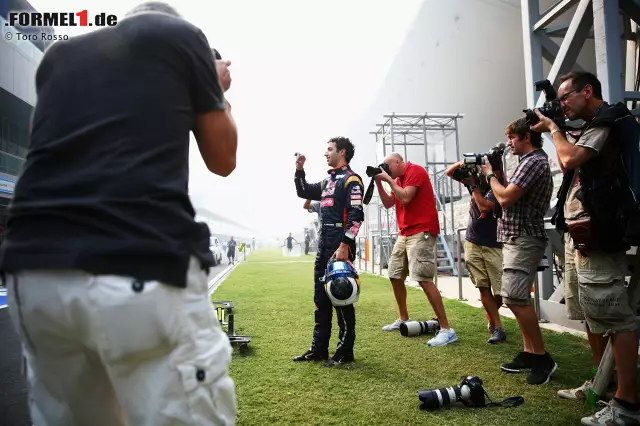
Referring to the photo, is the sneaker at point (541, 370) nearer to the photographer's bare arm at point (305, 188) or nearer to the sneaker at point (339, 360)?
the sneaker at point (339, 360)

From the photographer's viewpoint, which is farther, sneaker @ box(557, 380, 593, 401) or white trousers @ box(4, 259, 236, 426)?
sneaker @ box(557, 380, 593, 401)

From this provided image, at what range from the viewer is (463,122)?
2023 cm

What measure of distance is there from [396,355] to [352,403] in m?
1.28

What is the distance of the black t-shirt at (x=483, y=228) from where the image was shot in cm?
462

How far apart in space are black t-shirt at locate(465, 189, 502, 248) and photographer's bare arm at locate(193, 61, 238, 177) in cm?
387

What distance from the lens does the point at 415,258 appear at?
14.8 feet

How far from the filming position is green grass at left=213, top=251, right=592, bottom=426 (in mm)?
2557

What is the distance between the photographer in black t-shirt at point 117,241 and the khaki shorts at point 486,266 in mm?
4039

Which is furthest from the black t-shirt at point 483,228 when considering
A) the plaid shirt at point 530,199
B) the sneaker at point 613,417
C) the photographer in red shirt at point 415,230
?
the sneaker at point 613,417

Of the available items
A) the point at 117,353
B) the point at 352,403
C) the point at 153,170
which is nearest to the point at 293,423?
the point at 352,403

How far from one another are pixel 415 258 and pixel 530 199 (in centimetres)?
145

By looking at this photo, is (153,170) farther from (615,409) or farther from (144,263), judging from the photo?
(615,409)

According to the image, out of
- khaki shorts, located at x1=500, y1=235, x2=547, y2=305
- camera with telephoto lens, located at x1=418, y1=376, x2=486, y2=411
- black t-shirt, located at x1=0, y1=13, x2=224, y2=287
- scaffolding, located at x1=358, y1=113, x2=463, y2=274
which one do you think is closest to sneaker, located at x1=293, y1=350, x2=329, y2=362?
camera with telephoto lens, located at x1=418, y1=376, x2=486, y2=411

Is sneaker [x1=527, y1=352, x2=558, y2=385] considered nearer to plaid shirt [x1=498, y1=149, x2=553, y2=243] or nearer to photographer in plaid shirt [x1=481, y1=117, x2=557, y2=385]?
photographer in plaid shirt [x1=481, y1=117, x2=557, y2=385]
